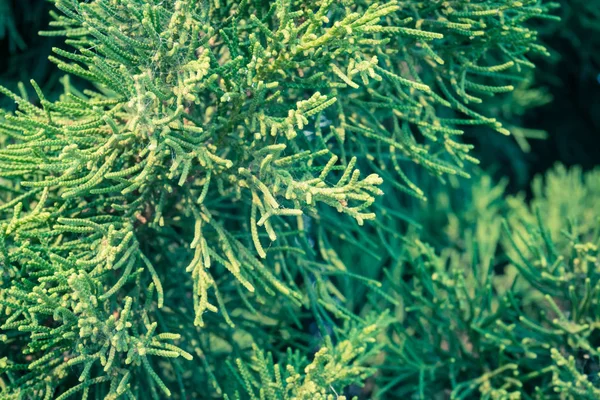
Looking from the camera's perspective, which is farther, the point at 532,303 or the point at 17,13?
the point at 532,303

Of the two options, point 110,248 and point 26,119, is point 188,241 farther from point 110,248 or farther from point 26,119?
point 26,119

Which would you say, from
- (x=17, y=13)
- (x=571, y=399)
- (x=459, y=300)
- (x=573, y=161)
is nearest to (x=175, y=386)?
(x=459, y=300)

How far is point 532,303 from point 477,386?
2.76ft

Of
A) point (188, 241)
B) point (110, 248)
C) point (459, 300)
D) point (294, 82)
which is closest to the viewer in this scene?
point (110, 248)

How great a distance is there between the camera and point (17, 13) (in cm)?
208

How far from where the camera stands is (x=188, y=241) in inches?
60.3

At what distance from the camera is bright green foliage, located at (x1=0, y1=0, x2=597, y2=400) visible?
117 centimetres

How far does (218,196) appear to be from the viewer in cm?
157

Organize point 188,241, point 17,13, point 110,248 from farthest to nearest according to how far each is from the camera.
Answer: point 17,13 → point 188,241 → point 110,248

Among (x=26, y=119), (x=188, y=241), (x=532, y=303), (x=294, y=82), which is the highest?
(x=26, y=119)

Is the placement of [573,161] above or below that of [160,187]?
below

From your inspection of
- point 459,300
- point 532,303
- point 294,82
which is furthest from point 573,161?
point 294,82

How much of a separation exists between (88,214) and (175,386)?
617 mm

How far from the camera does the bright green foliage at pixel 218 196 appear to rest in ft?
3.83
